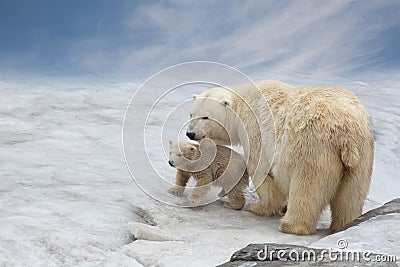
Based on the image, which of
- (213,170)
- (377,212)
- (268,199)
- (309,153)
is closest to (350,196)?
(377,212)

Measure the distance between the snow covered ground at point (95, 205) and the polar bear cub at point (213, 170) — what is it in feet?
0.39

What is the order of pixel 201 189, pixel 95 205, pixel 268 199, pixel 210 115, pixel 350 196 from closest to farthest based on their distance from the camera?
pixel 350 196 < pixel 95 205 < pixel 268 199 < pixel 201 189 < pixel 210 115

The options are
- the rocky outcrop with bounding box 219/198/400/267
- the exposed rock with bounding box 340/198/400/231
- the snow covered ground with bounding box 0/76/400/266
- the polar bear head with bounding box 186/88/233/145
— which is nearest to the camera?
the rocky outcrop with bounding box 219/198/400/267

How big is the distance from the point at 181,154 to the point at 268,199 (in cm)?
64

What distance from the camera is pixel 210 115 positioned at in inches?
149

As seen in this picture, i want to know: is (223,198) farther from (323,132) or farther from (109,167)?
(323,132)

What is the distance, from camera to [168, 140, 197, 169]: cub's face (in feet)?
12.1

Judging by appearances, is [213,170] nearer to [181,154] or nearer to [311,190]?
[181,154]

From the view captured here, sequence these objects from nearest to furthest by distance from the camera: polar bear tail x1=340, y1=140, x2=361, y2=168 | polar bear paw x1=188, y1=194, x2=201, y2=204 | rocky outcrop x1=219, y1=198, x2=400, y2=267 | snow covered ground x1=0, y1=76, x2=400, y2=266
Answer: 1. rocky outcrop x1=219, y1=198, x2=400, y2=267
2. snow covered ground x1=0, y1=76, x2=400, y2=266
3. polar bear tail x1=340, y1=140, x2=361, y2=168
4. polar bear paw x1=188, y1=194, x2=201, y2=204

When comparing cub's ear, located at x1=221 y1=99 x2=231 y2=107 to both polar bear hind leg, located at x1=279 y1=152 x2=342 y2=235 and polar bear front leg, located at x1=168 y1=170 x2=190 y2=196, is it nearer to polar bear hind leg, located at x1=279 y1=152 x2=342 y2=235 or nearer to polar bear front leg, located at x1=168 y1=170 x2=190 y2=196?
polar bear front leg, located at x1=168 y1=170 x2=190 y2=196

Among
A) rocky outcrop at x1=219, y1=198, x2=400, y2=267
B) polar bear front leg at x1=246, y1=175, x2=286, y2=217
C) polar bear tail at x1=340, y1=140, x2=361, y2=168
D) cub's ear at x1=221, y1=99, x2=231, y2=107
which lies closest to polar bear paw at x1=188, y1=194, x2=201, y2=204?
polar bear front leg at x1=246, y1=175, x2=286, y2=217

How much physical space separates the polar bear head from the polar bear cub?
0.12 m

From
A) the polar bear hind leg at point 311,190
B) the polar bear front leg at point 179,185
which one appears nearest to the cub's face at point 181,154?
the polar bear front leg at point 179,185

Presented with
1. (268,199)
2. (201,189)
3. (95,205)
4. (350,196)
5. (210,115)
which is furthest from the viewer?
(210,115)
